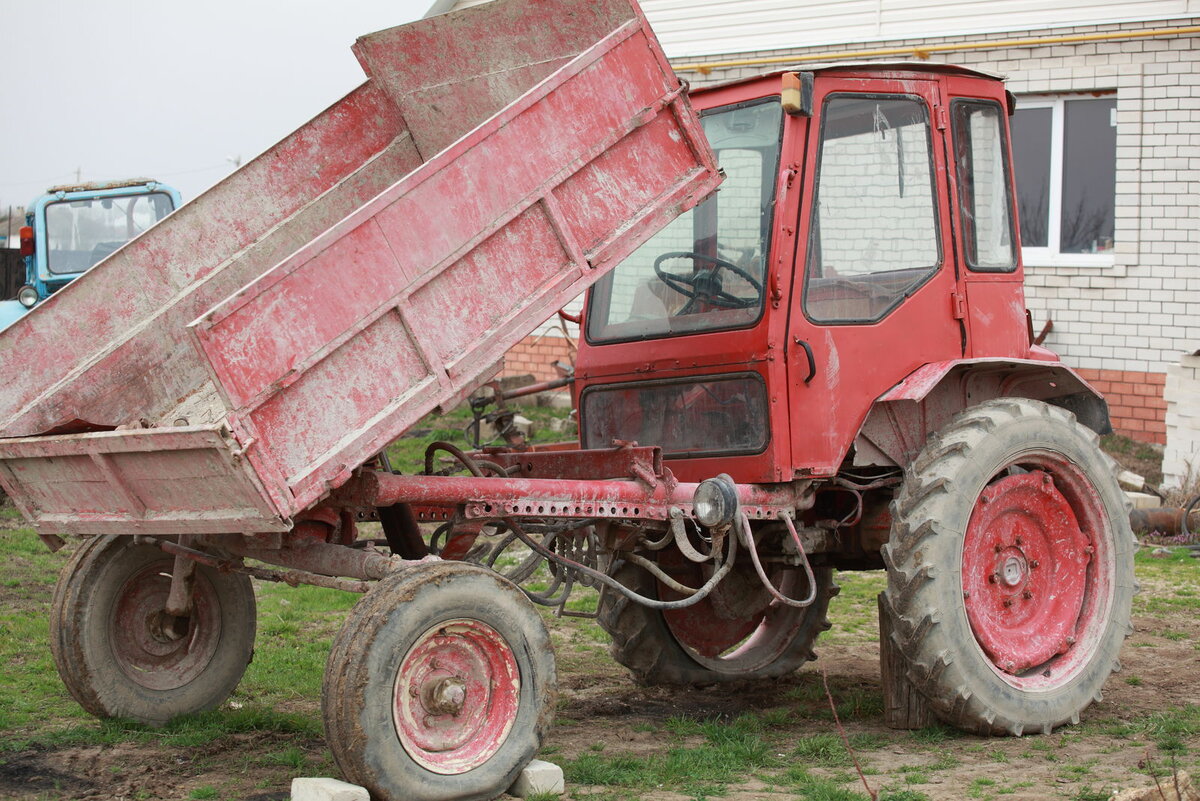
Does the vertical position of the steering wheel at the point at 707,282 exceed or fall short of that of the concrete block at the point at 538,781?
it exceeds it

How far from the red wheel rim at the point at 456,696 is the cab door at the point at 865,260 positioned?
1627mm

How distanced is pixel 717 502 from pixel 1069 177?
32.1ft

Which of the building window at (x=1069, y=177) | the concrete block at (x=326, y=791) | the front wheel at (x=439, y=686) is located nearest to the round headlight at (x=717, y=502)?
the front wheel at (x=439, y=686)

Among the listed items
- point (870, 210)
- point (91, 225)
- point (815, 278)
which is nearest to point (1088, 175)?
point (870, 210)

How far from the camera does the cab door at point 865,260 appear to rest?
5.54m

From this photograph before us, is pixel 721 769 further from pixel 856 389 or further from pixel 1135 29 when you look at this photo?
pixel 1135 29

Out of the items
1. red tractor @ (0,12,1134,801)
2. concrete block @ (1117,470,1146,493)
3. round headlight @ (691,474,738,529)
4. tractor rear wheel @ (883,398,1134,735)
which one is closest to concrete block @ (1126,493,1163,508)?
concrete block @ (1117,470,1146,493)

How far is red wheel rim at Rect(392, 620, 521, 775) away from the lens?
441cm

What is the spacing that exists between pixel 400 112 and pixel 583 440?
1739mm

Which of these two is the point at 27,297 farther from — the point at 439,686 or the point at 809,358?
the point at 439,686

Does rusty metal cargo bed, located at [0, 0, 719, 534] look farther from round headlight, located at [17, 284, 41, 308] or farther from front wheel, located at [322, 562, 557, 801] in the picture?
round headlight, located at [17, 284, 41, 308]

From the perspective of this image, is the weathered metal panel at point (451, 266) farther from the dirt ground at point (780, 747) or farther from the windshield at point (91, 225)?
the windshield at point (91, 225)

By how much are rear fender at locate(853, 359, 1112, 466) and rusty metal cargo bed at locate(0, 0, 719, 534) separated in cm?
Answer: 134

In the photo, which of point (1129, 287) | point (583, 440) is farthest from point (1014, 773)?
point (1129, 287)
